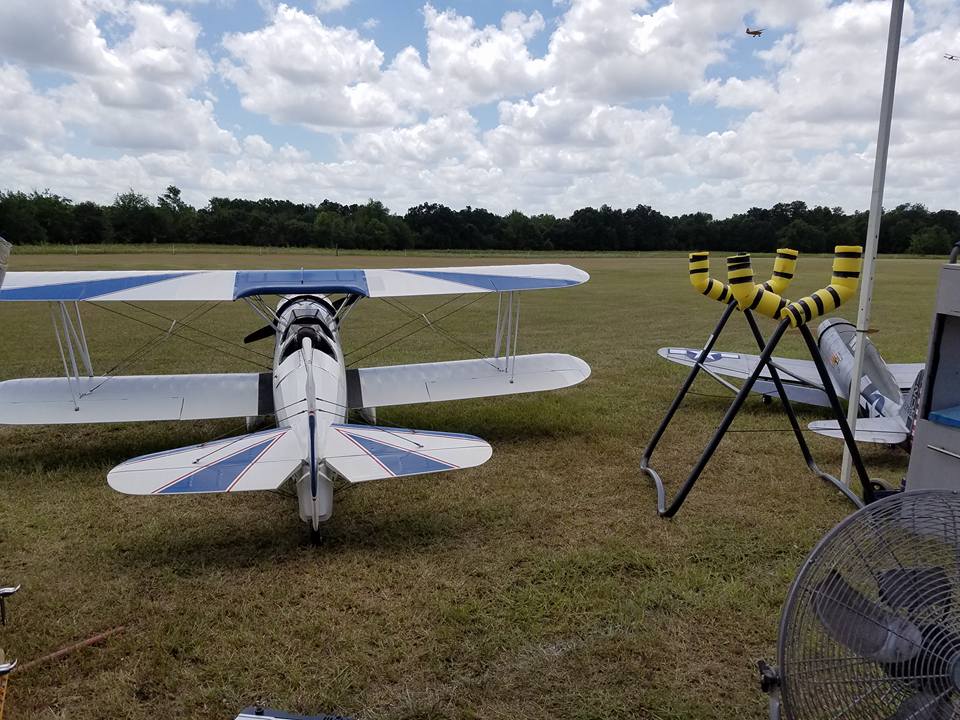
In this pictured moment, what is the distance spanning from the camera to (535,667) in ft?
10.8

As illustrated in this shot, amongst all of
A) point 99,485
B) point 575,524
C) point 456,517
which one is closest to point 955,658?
point 575,524

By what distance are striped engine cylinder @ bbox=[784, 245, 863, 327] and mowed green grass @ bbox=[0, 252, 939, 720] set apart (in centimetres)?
162

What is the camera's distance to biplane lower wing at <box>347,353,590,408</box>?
728 cm

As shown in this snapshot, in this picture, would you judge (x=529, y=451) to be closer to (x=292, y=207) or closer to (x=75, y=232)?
(x=75, y=232)

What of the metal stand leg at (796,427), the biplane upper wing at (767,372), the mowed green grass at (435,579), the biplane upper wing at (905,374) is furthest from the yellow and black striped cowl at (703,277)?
the biplane upper wing at (905,374)

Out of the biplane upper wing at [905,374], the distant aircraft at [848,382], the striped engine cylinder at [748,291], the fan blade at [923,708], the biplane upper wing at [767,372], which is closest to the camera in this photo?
the fan blade at [923,708]

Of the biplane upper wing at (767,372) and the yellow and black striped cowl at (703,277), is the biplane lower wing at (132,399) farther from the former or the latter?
the biplane upper wing at (767,372)

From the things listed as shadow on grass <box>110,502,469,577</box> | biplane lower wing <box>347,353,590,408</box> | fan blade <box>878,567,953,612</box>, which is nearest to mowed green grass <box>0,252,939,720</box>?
shadow on grass <box>110,502,469,577</box>

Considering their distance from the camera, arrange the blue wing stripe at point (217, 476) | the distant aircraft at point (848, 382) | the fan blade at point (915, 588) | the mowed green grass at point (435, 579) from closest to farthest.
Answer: the fan blade at point (915, 588)
the mowed green grass at point (435, 579)
the blue wing stripe at point (217, 476)
the distant aircraft at point (848, 382)

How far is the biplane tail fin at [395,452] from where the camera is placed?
4.20 meters

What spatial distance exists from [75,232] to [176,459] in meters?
67.6

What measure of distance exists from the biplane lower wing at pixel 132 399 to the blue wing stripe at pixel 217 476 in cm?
245

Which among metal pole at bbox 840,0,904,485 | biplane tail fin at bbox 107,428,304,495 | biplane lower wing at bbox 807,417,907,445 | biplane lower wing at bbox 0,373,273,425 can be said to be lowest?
biplane lower wing at bbox 0,373,273,425

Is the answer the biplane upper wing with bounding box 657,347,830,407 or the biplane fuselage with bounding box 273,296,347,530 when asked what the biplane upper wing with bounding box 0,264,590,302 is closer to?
the biplane fuselage with bounding box 273,296,347,530
